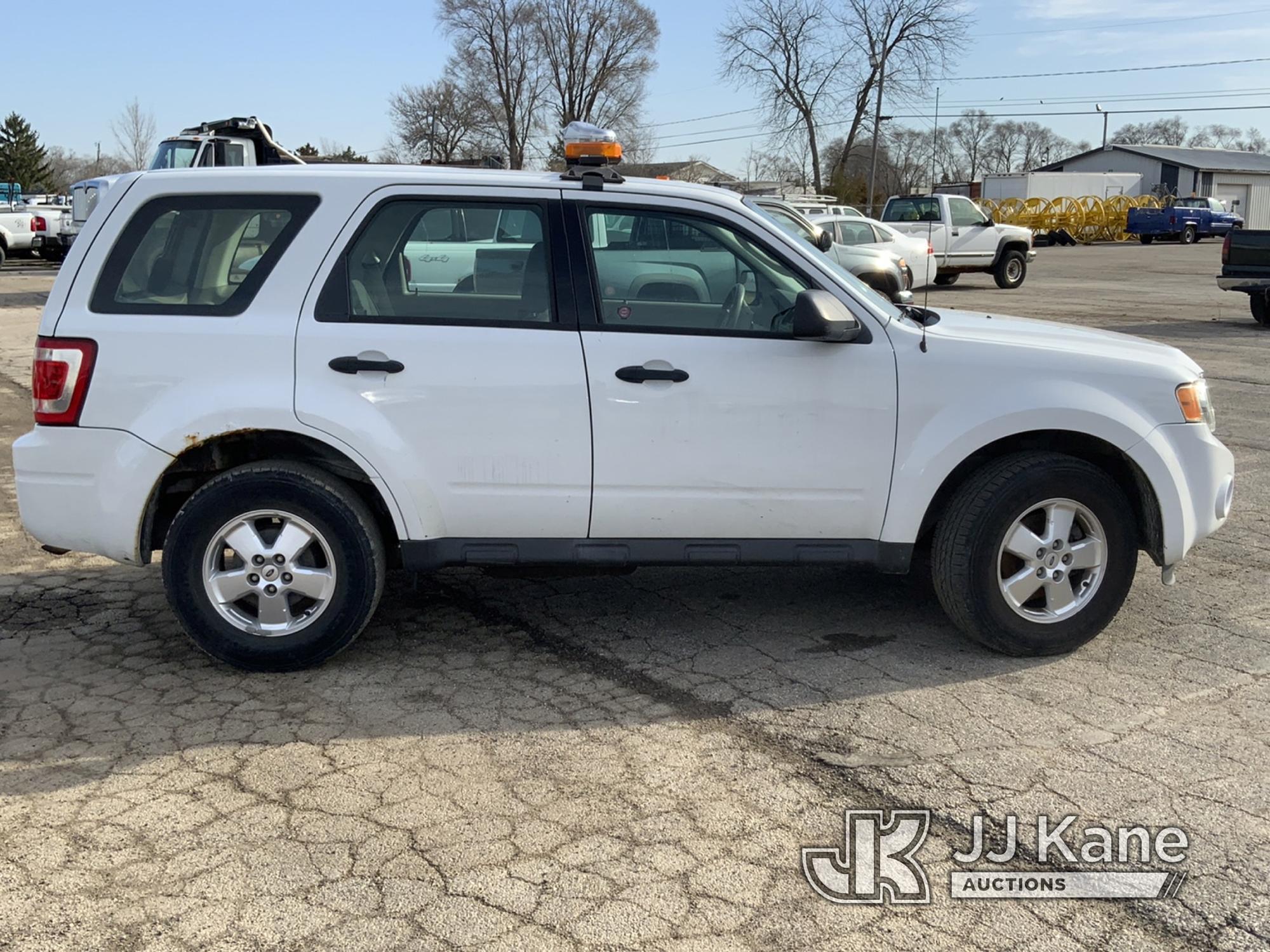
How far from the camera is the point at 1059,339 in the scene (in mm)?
4727

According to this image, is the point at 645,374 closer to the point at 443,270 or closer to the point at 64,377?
the point at 443,270

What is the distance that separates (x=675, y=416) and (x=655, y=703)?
1050 mm

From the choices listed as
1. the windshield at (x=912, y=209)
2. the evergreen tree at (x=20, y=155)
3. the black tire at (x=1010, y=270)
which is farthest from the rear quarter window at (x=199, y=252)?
the evergreen tree at (x=20, y=155)

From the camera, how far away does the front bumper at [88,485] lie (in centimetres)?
430

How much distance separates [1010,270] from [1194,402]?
72.4ft

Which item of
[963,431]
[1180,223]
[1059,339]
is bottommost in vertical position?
[963,431]

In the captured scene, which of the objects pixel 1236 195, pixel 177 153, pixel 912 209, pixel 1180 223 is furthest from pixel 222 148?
pixel 1236 195

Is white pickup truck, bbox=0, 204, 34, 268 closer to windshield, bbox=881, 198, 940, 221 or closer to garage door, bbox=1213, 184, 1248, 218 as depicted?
windshield, bbox=881, 198, 940, 221

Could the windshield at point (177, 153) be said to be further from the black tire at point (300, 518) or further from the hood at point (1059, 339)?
the hood at point (1059, 339)

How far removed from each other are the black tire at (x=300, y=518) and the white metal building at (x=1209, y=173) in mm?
80764

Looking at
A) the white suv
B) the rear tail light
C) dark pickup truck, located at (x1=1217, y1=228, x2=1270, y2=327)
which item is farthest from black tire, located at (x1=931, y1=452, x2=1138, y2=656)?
dark pickup truck, located at (x1=1217, y1=228, x2=1270, y2=327)

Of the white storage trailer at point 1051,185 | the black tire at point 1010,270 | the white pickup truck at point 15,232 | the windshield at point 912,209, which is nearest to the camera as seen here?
the windshield at point 912,209

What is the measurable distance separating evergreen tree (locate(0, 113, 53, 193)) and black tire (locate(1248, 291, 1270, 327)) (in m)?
75.1

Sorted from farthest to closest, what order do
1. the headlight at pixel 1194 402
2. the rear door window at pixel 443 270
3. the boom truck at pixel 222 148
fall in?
the boom truck at pixel 222 148
the headlight at pixel 1194 402
the rear door window at pixel 443 270
